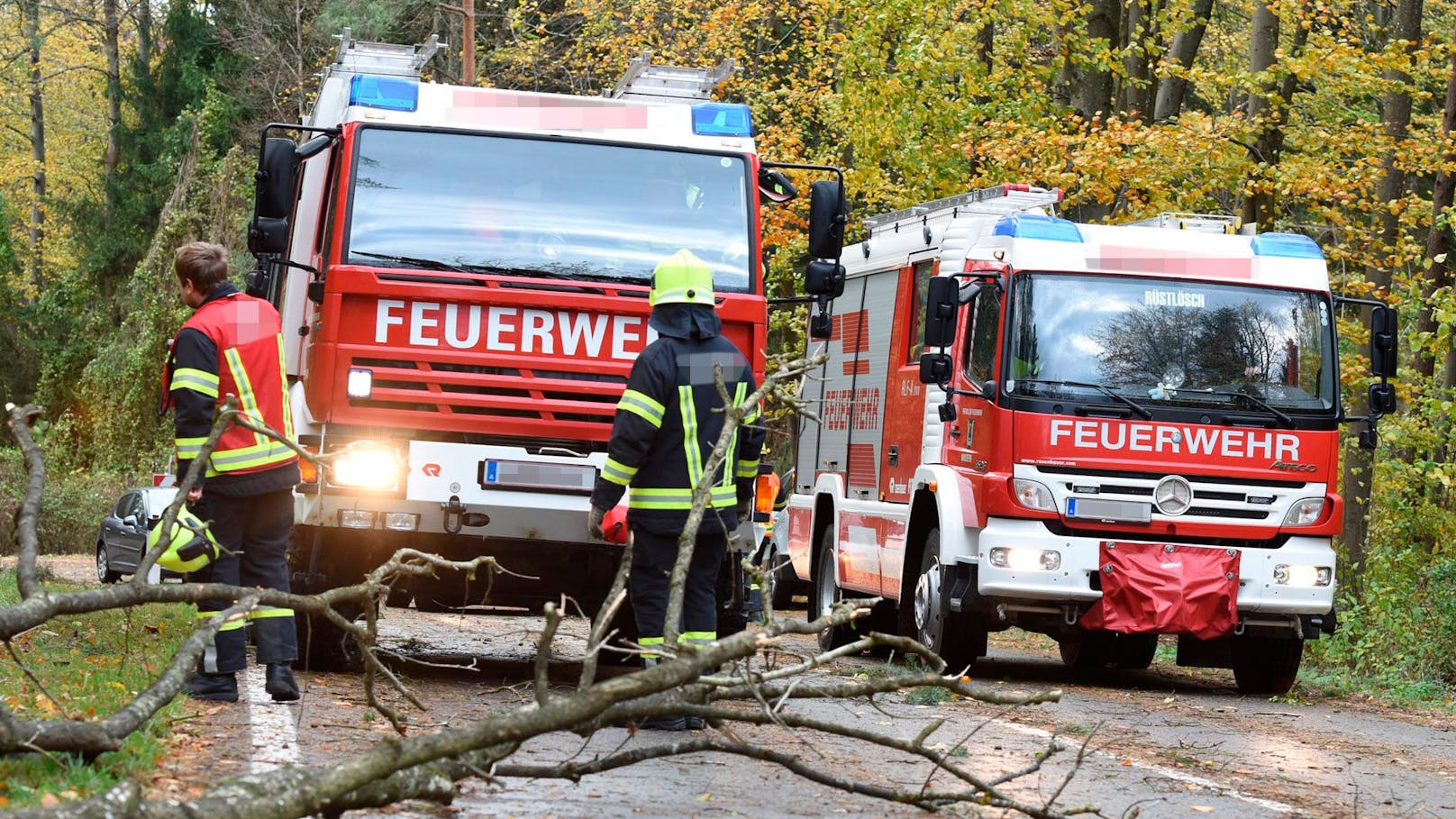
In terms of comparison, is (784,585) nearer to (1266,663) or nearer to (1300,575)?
(1266,663)

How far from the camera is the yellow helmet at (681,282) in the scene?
870cm

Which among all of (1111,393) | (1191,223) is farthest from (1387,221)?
(1111,393)

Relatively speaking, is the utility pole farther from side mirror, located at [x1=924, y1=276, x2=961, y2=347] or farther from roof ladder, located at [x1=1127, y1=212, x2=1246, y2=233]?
side mirror, located at [x1=924, y1=276, x2=961, y2=347]

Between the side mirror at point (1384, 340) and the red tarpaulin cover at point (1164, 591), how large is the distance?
5.55 feet

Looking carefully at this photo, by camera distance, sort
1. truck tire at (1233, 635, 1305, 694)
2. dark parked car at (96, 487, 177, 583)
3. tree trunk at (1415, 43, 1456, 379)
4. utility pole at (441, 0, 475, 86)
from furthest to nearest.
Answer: utility pole at (441, 0, 475, 86), dark parked car at (96, 487, 177, 583), tree trunk at (1415, 43, 1456, 379), truck tire at (1233, 635, 1305, 694)

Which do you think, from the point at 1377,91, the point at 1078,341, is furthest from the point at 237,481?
the point at 1377,91

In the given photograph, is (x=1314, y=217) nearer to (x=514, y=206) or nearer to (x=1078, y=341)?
(x=1078, y=341)

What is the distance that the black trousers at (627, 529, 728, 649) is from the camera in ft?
28.7

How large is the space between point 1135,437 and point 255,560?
6061 mm

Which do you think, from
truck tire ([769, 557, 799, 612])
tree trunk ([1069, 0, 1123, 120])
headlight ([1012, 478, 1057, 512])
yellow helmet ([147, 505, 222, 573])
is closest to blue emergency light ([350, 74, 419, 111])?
yellow helmet ([147, 505, 222, 573])

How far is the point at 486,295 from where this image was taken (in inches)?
405

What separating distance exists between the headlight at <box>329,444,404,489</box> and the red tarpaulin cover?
4.89 m

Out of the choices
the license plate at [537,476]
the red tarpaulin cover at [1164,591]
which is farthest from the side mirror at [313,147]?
the red tarpaulin cover at [1164,591]

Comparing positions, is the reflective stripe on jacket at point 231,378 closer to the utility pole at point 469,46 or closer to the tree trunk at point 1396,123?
the tree trunk at point 1396,123
